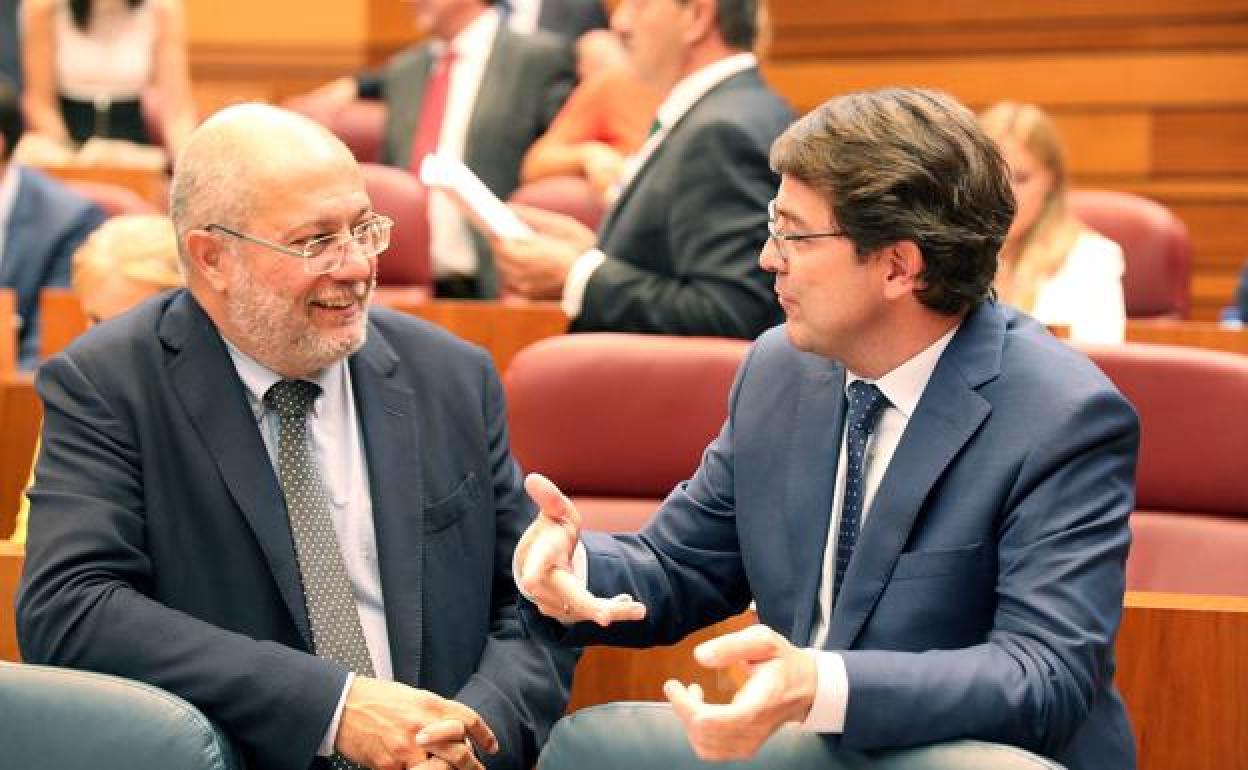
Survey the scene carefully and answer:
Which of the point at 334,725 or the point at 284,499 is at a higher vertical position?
the point at 284,499

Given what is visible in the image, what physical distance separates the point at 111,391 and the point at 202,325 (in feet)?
0.40

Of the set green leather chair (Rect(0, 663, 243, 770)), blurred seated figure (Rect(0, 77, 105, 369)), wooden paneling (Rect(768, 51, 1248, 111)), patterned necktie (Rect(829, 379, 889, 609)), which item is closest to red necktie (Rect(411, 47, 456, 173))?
blurred seated figure (Rect(0, 77, 105, 369))

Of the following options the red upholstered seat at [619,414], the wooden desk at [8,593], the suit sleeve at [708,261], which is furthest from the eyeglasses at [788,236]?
the suit sleeve at [708,261]

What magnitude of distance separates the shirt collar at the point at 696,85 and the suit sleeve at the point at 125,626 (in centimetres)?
127

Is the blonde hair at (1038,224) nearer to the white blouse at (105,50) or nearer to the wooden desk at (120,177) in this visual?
the wooden desk at (120,177)

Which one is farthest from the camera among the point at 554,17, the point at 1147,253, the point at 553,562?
the point at 554,17

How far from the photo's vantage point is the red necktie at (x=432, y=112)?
14.4 feet

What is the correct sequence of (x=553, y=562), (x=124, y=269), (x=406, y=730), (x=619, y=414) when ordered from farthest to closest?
(x=124, y=269) → (x=619, y=414) → (x=406, y=730) → (x=553, y=562)

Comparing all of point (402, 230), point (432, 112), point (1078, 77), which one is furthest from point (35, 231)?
point (1078, 77)

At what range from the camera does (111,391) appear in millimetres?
1834

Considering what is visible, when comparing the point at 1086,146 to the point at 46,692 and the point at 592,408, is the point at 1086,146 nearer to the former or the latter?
the point at 592,408

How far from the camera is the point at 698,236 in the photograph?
2693 mm

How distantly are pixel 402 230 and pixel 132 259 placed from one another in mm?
1376

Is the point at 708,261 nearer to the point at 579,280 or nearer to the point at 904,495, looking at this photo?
the point at 579,280
